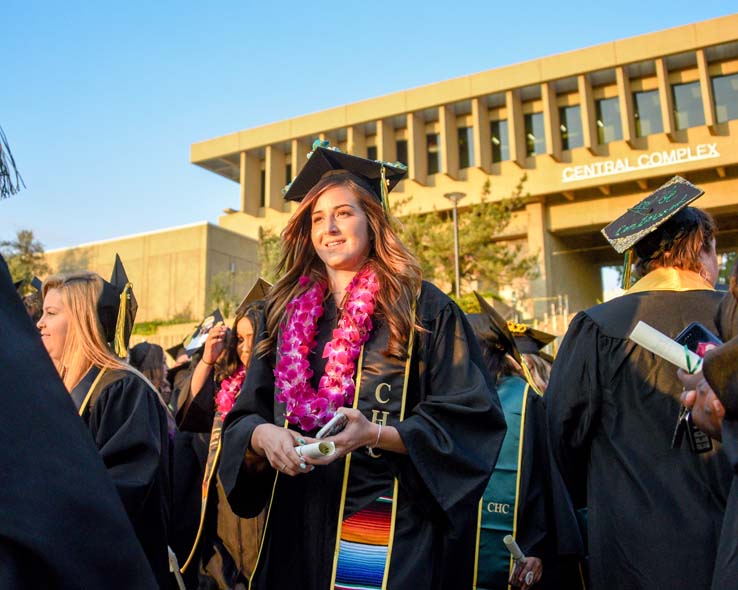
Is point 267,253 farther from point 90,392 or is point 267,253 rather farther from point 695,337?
point 695,337

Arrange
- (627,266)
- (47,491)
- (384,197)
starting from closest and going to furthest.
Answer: (47,491) < (384,197) < (627,266)

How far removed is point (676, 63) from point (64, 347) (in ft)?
107

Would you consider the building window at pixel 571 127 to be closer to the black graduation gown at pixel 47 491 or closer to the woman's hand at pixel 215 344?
the woman's hand at pixel 215 344

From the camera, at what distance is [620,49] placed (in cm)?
3000

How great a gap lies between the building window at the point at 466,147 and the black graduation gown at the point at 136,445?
32130 millimetres

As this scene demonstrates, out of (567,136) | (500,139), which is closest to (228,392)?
(567,136)

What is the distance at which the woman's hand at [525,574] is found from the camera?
3.42 metres

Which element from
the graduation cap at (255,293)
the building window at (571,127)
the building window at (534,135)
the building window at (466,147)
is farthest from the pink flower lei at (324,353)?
the building window at (466,147)

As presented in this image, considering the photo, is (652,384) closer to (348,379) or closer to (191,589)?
(348,379)

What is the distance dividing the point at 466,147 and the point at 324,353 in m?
32.7

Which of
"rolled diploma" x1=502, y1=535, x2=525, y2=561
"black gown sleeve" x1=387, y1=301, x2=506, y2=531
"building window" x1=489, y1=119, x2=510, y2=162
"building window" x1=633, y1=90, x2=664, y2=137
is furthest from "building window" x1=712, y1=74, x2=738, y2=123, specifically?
"black gown sleeve" x1=387, y1=301, x2=506, y2=531

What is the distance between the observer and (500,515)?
3621 mm

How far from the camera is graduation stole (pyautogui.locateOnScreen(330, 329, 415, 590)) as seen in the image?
7.89ft

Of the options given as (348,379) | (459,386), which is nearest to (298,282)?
(348,379)
